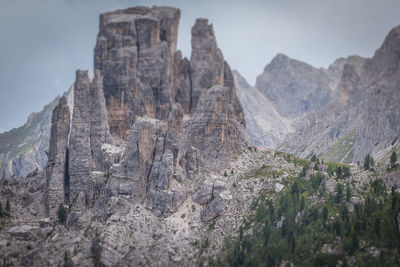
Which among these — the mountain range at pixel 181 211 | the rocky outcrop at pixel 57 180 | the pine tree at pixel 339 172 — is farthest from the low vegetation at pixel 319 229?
the rocky outcrop at pixel 57 180

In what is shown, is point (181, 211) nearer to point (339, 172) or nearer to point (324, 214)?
point (324, 214)

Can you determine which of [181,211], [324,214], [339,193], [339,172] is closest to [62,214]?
[181,211]

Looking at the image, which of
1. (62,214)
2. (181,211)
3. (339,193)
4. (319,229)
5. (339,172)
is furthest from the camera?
(339,172)

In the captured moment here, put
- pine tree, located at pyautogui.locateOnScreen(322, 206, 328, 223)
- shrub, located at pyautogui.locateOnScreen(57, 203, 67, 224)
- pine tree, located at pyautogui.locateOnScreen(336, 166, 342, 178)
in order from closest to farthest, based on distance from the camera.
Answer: pine tree, located at pyautogui.locateOnScreen(322, 206, 328, 223) → shrub, located at pyautogui.locateOnScreen(57, 203, 67, 224) → pine tree, located at pyautogui.locateOnScreen(336, 166, 342, 178)

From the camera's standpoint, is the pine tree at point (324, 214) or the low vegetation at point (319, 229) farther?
the pine tree at point (324, 214)

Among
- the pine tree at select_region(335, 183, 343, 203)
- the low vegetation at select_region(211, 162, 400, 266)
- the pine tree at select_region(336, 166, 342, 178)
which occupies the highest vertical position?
the pine tree at select_region(336, 166, 342, 178)

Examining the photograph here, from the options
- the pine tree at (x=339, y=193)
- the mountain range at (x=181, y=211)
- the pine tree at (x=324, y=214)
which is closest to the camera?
the mountain range at (x=181, y=211)

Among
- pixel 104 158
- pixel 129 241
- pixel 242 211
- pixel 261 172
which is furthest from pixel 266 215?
pixel 104 158

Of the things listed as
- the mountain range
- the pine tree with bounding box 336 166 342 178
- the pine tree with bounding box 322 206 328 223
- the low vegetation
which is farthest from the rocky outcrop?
the pine tree with bounding box 336 166 342 178

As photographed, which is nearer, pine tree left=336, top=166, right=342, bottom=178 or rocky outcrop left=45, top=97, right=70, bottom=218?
pine tree left=336, top=166, right=342, bottom=178

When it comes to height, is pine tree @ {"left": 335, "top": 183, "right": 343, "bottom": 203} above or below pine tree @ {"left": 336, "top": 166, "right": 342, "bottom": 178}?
below

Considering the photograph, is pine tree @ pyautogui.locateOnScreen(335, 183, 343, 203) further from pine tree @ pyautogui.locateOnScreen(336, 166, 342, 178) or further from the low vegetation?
pine tree @ pyautogui.locateOnScreen(336, 166, 342, 178)

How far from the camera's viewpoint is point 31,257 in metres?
161

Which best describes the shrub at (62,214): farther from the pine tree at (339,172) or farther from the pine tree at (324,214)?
the pine tree at (339,172)
